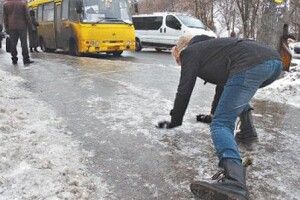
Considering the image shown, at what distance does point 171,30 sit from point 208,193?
1834 centimetres

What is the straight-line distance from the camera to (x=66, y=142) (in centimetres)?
484

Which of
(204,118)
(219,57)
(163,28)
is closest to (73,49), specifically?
(163,28)

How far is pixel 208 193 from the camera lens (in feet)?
11.3

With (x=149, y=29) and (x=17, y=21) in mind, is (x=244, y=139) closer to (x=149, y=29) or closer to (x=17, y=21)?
(x=17, y=21)

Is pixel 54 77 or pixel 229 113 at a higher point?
pixel 229 113

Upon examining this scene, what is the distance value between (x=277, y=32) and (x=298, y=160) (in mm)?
7134

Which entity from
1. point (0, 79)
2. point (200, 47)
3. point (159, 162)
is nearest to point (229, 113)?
point (200, 47)

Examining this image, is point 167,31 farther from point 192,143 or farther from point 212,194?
point 212,194

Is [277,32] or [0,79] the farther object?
[277,32]

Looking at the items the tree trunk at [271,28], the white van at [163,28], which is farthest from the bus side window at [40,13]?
the tree trunk at [271,28]

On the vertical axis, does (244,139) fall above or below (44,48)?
above

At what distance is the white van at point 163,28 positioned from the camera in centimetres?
2070

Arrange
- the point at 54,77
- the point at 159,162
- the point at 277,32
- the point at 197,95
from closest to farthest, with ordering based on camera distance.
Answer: the point at 159,162, the point at 197,95, the point at 54,77, the point at 277,32

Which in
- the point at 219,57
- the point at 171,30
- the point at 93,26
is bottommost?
the point at 171,30
